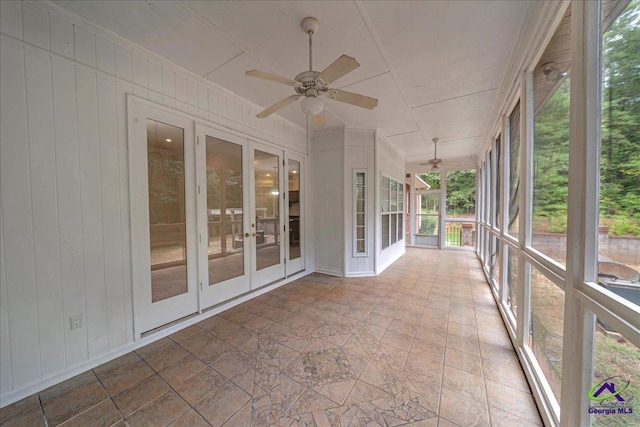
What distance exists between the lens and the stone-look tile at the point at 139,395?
5.24 ft

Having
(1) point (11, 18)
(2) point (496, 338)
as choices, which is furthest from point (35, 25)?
(2) point (496, 338)

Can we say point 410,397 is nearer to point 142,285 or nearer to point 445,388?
point 445,388

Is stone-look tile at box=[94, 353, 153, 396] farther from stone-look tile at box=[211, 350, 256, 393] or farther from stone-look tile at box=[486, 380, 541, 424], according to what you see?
stone-look tile at box=[486, 380, 541, 424]

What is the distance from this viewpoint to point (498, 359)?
2.08 meters

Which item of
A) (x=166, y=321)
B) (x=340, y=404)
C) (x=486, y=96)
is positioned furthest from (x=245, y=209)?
(x=486, y=96)

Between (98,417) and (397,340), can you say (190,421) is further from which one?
(397,340)

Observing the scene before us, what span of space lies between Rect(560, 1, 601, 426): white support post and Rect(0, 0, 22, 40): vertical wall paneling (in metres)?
3.59

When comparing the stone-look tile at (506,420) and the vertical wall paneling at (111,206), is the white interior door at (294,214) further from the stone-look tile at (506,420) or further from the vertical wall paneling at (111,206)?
the stone-look tile at (506,420)

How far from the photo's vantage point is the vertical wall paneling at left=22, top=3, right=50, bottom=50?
1688 mm

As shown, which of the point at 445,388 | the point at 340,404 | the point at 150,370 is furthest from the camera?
the point at 150,370

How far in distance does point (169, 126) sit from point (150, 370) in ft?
7.96

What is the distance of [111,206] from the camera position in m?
2.12

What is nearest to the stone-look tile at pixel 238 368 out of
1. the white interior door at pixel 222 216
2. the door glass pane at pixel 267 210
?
the white interior door at pixel 222 216

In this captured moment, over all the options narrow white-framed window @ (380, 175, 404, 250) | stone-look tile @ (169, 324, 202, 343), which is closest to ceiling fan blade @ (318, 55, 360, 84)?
stone-look tile @ (169, 324, 202, 343)
